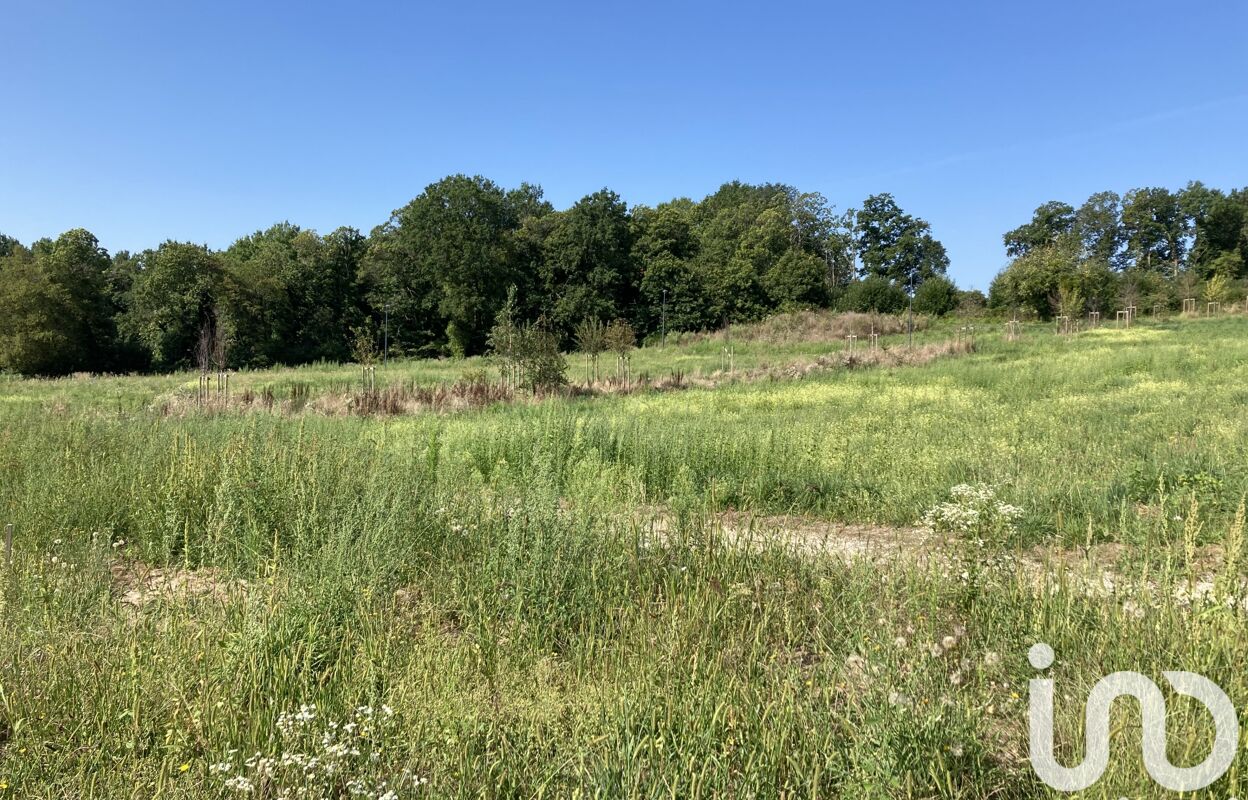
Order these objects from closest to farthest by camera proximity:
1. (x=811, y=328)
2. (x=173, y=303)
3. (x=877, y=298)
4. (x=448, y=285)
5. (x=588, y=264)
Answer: (x=173, y=303)
(x=811, y=328)
(x=448, y=285)
(x=877, y=298)
(x=588, y=264)

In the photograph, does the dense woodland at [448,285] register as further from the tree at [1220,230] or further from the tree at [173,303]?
the tree at [1220,230]

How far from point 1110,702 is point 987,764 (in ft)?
2.02

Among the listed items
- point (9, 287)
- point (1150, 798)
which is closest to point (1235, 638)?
point (1150, 798)

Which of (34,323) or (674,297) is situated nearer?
(34,323)

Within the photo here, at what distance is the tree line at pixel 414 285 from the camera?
42.8m

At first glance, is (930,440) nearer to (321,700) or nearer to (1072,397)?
(1072,397)

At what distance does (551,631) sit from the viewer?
342 cm

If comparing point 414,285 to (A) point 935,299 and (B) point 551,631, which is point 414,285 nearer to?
(A) point 935,299

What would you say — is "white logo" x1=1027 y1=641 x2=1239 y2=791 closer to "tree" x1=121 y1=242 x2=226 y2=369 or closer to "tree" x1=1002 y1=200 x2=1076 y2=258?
"tree" x1=121 y1=242 x2=226 y2=369

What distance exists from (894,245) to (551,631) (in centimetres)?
8405

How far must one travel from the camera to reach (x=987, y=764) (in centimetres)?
241

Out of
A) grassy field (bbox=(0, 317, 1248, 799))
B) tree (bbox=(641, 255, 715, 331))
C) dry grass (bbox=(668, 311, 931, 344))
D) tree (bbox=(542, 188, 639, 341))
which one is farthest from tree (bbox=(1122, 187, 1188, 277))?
grassy field (bbox=(0, 317, 1248, 799))

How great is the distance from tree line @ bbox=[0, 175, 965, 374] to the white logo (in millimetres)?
40232

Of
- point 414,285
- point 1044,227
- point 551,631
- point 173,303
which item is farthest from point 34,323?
point 1044,227
